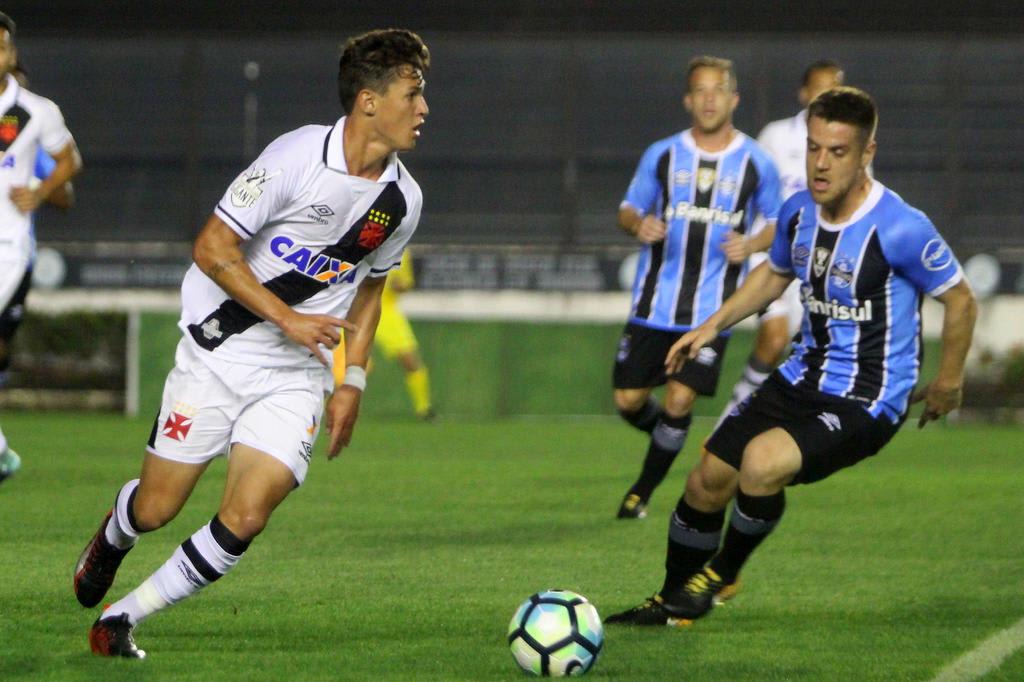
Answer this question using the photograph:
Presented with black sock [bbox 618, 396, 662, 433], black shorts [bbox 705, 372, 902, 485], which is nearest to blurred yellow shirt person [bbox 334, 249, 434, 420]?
black sock [bbox 618, 396, 662, 433]

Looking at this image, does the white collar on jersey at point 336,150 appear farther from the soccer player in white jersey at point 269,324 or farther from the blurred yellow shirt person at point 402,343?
the blurred yellow shirt person at point 402,343

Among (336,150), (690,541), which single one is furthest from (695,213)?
(336,150)

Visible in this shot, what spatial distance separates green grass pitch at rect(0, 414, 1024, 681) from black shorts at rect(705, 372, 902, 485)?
0.63 metres

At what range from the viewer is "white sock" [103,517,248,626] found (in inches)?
205

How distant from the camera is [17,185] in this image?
8.55 meters

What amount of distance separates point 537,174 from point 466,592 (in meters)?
13.7

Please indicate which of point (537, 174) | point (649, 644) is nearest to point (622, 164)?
point (537, 174)

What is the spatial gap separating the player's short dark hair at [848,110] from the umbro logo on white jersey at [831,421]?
95 centimetres

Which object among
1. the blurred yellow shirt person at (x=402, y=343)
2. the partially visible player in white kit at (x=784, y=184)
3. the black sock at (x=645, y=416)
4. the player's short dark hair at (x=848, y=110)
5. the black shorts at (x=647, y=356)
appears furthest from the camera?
the blurred yellow shirt person at (x=402, y=343)

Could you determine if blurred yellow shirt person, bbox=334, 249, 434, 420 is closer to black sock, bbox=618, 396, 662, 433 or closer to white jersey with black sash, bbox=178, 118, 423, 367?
black sock, bbox=618, 396, 662, 433

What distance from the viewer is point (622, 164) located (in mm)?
20062

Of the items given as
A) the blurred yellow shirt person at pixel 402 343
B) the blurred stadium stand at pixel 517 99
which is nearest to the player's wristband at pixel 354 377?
the blurred yellow shirt person at pixel 402 343

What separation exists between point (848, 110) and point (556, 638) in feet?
6.77

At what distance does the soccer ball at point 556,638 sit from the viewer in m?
5.24
